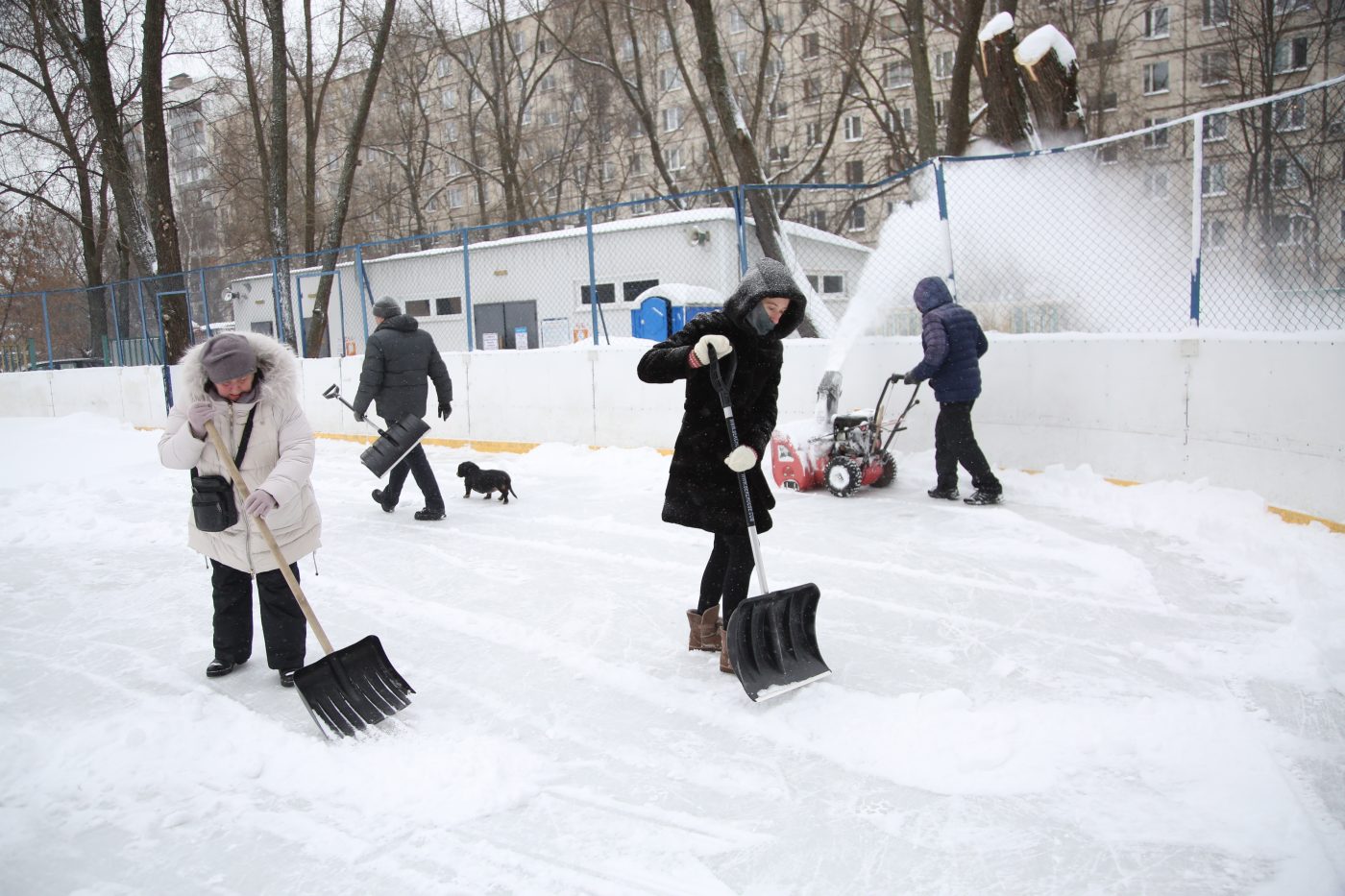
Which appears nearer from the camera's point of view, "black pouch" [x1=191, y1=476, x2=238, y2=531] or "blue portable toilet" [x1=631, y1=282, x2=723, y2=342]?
"black pouch" [x1=191, y1=476, x2=238, y2=531]

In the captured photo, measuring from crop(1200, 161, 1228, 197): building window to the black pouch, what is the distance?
6.50 metres

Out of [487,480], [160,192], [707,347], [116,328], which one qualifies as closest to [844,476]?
[487,480]

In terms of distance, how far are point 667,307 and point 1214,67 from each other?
16941 mm

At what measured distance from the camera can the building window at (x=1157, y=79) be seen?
31625mm

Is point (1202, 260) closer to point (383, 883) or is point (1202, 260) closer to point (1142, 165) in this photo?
point (1142, 165)

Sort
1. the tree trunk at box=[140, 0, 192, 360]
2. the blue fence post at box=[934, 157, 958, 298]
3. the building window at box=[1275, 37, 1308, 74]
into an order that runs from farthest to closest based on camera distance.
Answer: the building window at box=[1275, 37, 1308, 74] < the tree trunk at box=[140, 0, 192, 360] < the blue fence post at box=[934, 157, 958, 298]


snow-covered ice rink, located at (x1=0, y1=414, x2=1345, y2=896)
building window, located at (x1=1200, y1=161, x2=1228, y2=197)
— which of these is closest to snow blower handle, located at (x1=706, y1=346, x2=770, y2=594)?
snow-covered ice rink, located at (x1=0, y1=414, x2=1345, y2=896)

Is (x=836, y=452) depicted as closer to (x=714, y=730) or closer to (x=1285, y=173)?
(x=714, y=730)

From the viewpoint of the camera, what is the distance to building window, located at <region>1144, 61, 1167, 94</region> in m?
31.6

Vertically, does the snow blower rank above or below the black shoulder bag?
below

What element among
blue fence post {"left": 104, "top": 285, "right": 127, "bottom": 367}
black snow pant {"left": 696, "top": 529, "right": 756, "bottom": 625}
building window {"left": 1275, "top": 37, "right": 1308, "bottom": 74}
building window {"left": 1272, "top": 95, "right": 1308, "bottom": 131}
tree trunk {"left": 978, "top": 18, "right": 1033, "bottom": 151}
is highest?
building window {"left": 1275, "top": 37, "right": 1308, "bottom": 74}

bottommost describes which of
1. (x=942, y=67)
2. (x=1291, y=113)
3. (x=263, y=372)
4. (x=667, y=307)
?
(x=263, y=372)

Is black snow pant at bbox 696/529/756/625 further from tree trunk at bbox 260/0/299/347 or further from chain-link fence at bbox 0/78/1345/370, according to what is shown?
tree trunk at bbox 260/0/299/347

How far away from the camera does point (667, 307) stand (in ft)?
38.3
